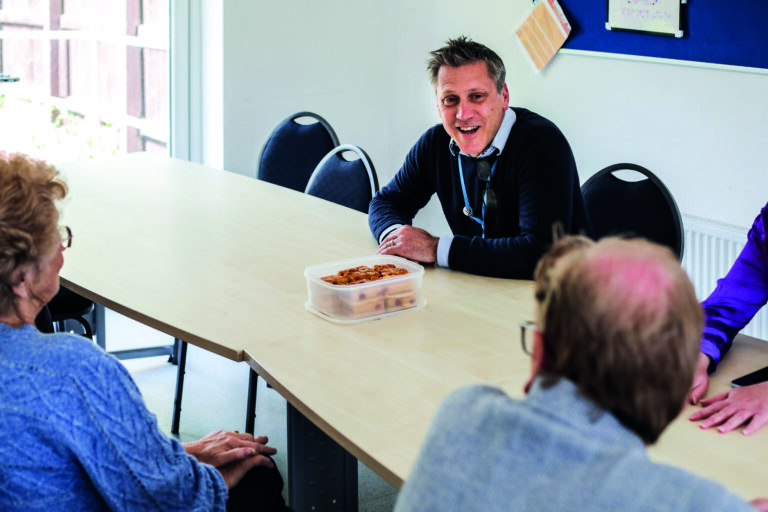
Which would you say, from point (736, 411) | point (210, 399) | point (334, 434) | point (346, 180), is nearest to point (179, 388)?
point (210, 399)

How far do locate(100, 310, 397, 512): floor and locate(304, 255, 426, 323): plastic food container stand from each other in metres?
0.90

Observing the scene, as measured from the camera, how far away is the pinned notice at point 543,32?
158 inches

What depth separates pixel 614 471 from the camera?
799 millimetres

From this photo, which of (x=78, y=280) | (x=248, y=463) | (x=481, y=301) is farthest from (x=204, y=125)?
(x=248, y=463)

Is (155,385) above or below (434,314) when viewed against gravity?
below

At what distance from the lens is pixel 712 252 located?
11.4ft

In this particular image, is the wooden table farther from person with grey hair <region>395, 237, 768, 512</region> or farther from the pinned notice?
the pinned notice

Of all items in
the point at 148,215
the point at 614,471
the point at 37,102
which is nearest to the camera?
the point at 614,471

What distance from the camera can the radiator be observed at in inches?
132

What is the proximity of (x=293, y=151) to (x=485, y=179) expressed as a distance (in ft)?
5.37

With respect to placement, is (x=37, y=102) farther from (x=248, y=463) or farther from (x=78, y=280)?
(x=248, y=463)

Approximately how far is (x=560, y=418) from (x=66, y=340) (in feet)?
2.69

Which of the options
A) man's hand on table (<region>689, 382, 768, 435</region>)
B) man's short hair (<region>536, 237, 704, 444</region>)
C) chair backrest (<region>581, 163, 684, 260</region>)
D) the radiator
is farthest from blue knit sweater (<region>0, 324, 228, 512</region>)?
the radiator

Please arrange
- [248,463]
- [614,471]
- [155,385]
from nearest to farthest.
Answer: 1. [614,471]
2. [248,463]
3. [155,385]
